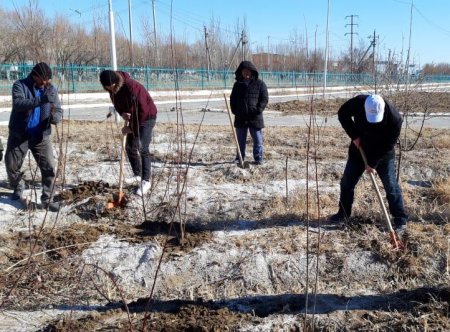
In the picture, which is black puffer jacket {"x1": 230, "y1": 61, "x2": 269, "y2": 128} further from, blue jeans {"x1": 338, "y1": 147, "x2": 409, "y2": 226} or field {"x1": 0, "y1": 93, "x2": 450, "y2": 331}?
blue jeans {"x1": 338, "y1": 147, "x2": 409, "y2": 226}

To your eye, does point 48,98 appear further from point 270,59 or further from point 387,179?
point 270,59

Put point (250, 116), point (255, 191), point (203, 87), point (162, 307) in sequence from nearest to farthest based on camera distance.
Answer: point (162, 307)
point (255, 191)
point (250, 116)
point (203, 87)

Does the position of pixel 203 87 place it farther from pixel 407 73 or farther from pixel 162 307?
pixel 162 307

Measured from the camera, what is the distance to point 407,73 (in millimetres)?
5820

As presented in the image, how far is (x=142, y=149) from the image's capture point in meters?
4.70

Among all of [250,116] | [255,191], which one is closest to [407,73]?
[250,116]

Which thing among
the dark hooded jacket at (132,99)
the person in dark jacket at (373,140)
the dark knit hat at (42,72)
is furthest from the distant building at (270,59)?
the dark knit hat at (42,72)

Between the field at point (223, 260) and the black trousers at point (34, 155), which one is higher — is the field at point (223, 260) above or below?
below

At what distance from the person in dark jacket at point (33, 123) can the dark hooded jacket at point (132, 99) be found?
0.61 meters

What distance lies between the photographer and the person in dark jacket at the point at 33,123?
4043 mm

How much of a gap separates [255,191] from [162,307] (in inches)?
94.7

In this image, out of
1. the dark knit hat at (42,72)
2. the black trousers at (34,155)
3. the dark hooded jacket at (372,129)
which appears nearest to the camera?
the dark hooded jacket at (372,129)

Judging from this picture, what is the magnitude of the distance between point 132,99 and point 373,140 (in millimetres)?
2366

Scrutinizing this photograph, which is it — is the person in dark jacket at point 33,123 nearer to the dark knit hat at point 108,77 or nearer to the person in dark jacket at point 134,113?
the dark knit hat at point 108,77
